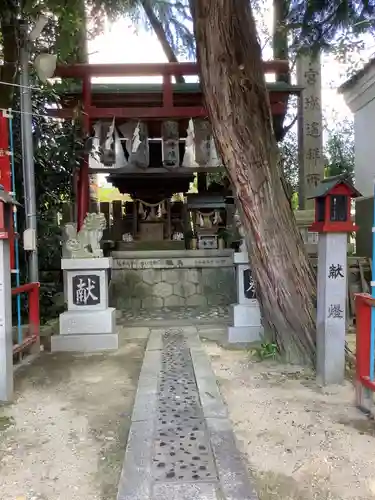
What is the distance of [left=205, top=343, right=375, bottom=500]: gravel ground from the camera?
2605 mm

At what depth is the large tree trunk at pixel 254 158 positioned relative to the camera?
4734 mm

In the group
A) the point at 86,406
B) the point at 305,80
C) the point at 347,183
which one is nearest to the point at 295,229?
the point at 347,183

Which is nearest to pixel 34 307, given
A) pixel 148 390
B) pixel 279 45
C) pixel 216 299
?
pixel 148 390

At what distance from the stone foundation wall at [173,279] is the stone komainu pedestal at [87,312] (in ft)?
10.9

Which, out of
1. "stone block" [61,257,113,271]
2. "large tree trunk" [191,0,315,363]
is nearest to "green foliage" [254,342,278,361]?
"large tree trunk" [191,0,315,363]

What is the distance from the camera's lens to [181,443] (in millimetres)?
3018

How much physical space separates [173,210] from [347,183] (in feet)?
26.8

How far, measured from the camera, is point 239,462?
8.93 feet

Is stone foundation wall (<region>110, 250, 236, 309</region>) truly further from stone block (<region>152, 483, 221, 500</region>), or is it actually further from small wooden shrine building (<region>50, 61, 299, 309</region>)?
stone block (<region>152, 483, 221, 500</region>)

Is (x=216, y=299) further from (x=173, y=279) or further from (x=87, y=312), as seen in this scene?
(x=87, y=312)

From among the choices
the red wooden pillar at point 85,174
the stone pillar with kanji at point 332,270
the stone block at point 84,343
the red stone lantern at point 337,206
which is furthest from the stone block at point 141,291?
the red stone lantern at point 337,206

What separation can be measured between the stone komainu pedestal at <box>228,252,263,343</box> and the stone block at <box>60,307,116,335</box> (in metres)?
1.69

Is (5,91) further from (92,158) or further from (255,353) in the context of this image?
(255,353)

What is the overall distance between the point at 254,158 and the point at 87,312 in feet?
10.0
